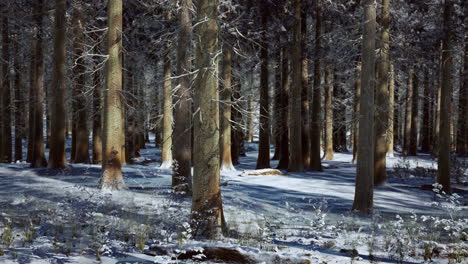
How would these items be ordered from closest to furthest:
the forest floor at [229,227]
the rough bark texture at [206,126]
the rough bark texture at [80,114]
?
the forest floor at [229,227] → the rough bark texture at [206,126] → the rough bark texture at [80,114]

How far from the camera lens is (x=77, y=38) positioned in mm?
18766

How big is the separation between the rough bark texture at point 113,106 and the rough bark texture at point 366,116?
6.54 meters

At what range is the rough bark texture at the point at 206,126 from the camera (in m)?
7.62

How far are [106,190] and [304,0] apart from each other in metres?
14.3

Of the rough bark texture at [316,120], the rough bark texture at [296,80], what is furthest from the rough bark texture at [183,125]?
the rough bark texture at [316,120]

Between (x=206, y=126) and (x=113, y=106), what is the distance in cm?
551

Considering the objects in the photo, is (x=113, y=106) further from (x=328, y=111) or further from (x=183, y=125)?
(x=328, y=111)

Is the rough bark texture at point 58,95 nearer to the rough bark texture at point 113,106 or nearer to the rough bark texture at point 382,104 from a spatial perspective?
the rough bark texture at point 113,106

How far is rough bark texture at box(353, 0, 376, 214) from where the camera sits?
11469mm

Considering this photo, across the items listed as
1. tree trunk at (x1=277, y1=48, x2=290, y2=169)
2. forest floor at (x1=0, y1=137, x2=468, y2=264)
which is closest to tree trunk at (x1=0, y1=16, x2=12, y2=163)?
forest floor at (x1=0, y1=137, x2=468, y2=264)

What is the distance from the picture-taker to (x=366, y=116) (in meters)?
11.5

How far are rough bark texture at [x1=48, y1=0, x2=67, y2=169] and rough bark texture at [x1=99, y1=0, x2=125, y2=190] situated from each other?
4704 millimetres

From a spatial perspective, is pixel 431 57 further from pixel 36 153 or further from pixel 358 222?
pixel 36 153

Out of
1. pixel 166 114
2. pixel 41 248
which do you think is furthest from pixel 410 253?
pixel 166 114
